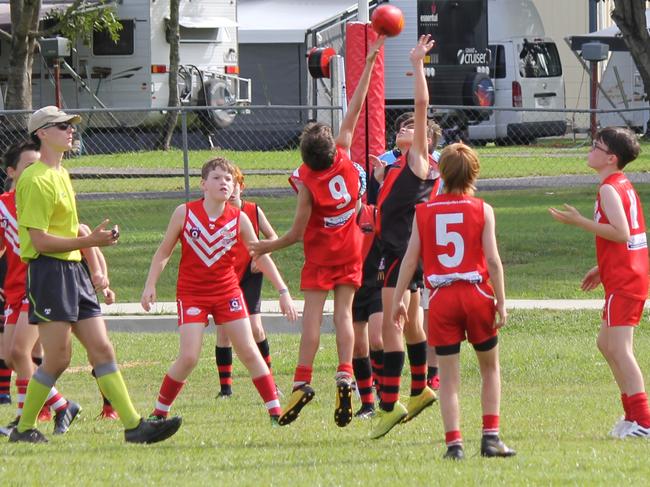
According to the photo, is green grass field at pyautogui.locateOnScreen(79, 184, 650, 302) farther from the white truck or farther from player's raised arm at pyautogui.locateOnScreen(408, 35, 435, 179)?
the white truck

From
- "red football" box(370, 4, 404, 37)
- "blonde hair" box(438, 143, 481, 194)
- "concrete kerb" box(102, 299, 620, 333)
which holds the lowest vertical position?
"concrete kerb" box(102, 299, 620, 333)

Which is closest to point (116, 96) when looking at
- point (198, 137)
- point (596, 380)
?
point (198, 137)

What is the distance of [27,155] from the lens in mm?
8406

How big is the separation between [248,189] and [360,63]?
9.56m

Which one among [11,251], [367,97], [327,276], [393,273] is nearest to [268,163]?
[367,97]

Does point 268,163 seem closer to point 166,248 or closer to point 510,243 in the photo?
point 510,243

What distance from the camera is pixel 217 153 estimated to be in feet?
83.6

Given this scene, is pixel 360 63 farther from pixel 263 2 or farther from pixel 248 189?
pixel 263 2

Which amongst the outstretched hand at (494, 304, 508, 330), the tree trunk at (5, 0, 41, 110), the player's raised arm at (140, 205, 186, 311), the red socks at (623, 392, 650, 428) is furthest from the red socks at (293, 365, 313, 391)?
the tree trunk at (5, 0, 41, 110)

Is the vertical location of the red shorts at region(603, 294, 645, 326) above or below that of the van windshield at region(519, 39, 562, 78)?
below

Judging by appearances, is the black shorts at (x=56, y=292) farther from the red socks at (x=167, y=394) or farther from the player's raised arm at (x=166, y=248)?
the red socks at (x=167, y=394)

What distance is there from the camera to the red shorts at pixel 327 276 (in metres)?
8.05

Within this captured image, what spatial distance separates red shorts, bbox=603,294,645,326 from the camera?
295 inches

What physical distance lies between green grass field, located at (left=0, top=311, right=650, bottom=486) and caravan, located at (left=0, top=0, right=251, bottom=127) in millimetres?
19194
